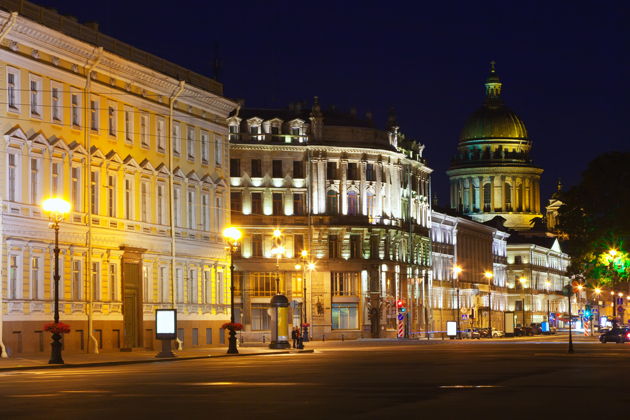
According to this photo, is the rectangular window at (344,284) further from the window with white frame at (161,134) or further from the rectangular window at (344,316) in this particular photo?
the window with white frame at (161,134)

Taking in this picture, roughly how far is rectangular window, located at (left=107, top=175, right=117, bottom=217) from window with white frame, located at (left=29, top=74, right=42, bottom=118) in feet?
27.4

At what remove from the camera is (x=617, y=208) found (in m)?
108

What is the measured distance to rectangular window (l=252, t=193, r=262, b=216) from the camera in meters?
142

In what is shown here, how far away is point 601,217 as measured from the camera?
11050 centimetres

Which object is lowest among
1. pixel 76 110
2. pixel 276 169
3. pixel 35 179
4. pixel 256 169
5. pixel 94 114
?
pixel 35 179

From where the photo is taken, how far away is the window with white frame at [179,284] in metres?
85.8

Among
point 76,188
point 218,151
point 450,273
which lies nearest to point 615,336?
point 218,151

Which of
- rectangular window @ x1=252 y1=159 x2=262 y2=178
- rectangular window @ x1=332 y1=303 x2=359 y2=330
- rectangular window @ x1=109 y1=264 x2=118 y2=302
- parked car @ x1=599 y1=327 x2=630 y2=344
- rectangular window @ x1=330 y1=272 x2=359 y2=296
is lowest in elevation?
parked car @ x1=599 y1=327 x2=630 y2=344

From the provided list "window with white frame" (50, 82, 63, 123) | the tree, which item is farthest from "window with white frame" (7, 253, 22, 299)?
the tree

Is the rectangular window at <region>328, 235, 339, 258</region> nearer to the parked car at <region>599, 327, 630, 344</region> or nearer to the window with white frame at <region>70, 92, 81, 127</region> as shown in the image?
the parked car at <region>599, 327, 630, 344</region>

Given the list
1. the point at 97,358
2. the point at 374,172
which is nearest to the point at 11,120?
the point at 97,358

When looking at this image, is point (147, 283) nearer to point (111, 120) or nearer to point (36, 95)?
point (111, 120)

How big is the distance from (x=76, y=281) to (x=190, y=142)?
59.6 feet

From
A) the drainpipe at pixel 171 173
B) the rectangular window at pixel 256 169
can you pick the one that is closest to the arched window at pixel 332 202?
→ the rectangular window at pixel 256 169
